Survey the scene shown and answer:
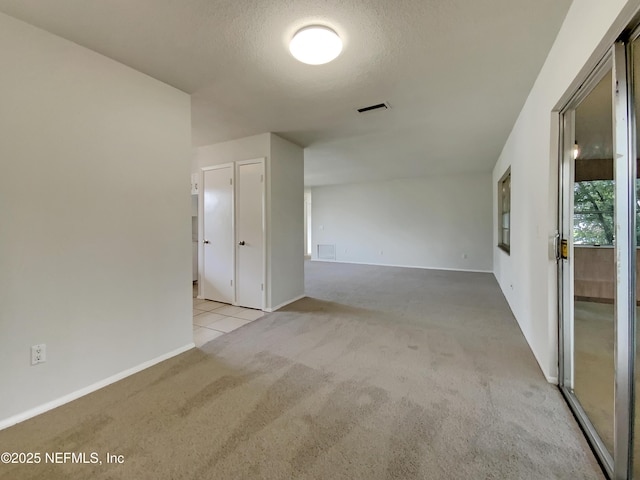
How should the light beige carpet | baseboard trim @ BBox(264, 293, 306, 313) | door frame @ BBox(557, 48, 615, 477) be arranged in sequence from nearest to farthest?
the light beige carpet
door frame @ BBox(557, 48, 615, 477)
baseboard trim @ BBox(264, 293, 306, 313)

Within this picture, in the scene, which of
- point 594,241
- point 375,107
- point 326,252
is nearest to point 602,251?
point 594,241

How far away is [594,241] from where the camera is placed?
2107 mm

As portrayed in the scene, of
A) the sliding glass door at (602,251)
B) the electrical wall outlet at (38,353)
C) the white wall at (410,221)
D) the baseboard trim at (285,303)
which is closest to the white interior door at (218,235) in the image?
the baseboard trim at (285,303)

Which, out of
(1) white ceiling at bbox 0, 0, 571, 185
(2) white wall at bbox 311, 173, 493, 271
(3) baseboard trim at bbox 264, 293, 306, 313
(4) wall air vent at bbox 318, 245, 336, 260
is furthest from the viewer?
(4) wall air vent at bbox 318, 245, 336, 260

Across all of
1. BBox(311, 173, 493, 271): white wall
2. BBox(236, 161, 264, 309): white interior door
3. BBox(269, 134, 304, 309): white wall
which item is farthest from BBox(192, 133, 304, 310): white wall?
BBox(311, 173, 493, 271): white wall

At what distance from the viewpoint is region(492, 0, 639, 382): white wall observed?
1.33 meters

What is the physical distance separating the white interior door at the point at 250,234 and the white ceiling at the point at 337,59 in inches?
24.2

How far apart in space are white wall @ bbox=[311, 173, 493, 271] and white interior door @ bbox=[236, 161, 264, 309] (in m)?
4.80

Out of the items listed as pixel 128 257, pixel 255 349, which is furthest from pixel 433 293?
pixel 128 257

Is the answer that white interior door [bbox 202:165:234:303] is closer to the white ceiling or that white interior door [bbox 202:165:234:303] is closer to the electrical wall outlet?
the white ceiling

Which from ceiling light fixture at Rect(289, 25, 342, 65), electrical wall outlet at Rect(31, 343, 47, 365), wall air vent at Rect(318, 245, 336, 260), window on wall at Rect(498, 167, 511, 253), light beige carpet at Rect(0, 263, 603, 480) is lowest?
light beige carpet at Rect(0, 263, 603, 480)

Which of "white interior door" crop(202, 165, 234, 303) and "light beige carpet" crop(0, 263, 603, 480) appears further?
"white interior door" crop(202, 165, 234, 303)

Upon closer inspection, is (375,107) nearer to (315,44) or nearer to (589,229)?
(315,44)

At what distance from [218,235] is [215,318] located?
1.27 m
